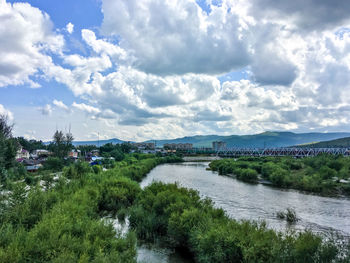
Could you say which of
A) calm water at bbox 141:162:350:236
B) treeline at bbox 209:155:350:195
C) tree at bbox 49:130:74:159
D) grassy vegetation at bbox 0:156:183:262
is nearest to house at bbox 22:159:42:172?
tree at bbox 49:130:74:159

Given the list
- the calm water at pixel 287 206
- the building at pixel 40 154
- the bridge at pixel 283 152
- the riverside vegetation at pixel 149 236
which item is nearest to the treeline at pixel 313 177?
the calm water at pixel 287 206

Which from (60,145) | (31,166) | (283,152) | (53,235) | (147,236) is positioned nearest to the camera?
(53,235)

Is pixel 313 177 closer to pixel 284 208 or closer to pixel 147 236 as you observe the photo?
pixel 284 208

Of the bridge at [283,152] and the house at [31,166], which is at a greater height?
the bridge at [283,152]

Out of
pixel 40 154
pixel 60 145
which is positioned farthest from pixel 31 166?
A: pixel 40 154

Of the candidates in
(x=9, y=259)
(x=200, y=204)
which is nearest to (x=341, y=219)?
(x=200, y=204)

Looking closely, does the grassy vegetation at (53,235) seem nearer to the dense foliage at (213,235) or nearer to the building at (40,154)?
the dense foliage at (213,235)

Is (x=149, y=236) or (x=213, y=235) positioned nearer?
(x=213, y=235)

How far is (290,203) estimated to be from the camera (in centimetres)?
3906

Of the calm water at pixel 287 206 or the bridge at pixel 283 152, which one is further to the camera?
the bridge at pixel 283 152

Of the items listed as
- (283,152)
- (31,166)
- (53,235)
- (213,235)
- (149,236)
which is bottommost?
(149,236)

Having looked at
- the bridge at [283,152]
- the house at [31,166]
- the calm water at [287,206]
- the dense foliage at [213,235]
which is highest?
the bridge at [283,152]

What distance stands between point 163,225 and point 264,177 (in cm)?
5190

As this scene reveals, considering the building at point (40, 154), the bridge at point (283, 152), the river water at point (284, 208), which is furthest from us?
the building at point (40, 154)
